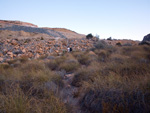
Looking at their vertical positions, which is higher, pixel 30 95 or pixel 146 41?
pixel 146 41

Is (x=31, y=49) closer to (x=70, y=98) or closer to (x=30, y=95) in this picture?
(x=30, y=95)

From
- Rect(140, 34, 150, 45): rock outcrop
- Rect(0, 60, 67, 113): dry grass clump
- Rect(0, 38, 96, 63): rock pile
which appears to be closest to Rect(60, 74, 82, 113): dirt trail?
Rect(0, 60, 67, 113): dry grass clump

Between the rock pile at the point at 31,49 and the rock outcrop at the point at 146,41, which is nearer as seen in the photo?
the rock pile at the point at 31,49

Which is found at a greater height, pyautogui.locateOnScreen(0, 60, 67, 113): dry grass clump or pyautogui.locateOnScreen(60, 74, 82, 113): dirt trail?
pyautogui.locateOnScreen(0, 60, 67, 113): dry grass clump

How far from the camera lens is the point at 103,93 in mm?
3156

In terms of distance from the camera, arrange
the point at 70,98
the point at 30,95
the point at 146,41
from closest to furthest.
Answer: the point at 30,95 → the point at 70,98 → the point at 146,41

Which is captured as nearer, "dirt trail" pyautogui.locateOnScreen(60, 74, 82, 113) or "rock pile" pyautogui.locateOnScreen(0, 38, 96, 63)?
"dirt trail" pyautogui.locateOnScreen(60, 74, 82, 113)

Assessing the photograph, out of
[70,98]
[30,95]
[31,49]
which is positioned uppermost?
[30,95]

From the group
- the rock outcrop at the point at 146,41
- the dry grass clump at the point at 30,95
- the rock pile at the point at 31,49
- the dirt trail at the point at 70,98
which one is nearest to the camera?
the dry grass clump at the point at 30,95

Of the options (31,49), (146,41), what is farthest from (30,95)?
(146,41)

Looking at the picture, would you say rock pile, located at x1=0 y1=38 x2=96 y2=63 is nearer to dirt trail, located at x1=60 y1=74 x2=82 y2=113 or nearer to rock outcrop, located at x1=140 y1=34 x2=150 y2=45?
rock outcrop, located at x1=140 y1=34 x2=150 y2=45

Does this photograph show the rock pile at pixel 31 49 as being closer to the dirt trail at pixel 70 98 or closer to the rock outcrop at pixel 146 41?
the rock outcrop at pixel 146 41

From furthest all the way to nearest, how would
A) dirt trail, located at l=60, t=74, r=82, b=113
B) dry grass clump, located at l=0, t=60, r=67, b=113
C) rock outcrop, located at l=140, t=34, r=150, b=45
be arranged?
rock outcrop, located at l=140, t=34, r=150, b=45, dirt trail, located at l=60, t=74, r=82, b=113, dry grass clump, located at l=0, t=60, r=67, b=113

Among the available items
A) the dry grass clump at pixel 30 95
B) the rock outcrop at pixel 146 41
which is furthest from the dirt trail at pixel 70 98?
the rock outcrop at pixel 146 41
